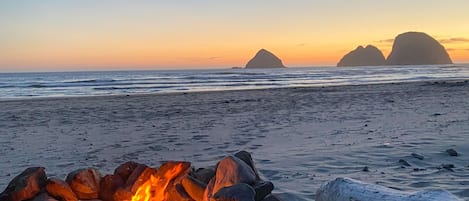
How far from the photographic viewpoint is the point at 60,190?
14.9ft

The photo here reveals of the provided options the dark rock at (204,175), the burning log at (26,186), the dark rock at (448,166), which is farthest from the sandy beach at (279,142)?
the burning log at (26,186)

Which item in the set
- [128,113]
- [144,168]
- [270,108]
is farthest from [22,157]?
[270,108]

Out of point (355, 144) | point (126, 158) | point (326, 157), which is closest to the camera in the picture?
point (326, 157)

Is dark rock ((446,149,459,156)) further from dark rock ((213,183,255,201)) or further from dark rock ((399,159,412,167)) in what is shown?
dark rock ((213,183,255,201))

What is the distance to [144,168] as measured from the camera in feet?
15.5

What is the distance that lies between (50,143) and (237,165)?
674 centimetres

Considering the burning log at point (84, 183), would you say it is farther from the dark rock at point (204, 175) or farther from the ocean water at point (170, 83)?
the ocean water at point (170, 83)

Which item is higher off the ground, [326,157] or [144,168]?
[144,168]

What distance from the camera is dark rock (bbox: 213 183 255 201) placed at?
154 inches

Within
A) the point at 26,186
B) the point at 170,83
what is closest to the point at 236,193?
the point at 26,186

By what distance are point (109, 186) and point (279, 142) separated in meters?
5.11

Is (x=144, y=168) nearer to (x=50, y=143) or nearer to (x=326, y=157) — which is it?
(x=326, y=157)

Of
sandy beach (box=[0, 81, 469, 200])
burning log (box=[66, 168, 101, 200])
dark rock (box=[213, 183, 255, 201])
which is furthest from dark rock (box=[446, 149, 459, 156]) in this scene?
burning log (box=[66, 168, 101, 200])

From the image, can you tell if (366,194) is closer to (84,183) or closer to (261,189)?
(261,189)
